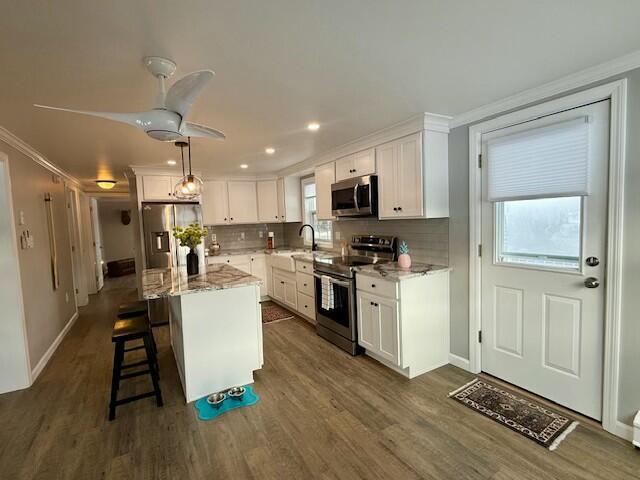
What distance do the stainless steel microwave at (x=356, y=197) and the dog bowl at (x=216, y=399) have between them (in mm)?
2179

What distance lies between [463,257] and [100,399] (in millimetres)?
3330

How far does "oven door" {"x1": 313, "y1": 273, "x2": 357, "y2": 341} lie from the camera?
3311mm

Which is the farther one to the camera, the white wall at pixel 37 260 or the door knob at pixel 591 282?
the white wall at pixel 37 260

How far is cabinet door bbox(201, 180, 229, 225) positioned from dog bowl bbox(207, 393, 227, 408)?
11.2 ft

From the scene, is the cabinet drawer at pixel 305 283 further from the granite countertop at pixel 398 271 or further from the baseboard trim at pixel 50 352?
the baseboard trim at pixel 50 352

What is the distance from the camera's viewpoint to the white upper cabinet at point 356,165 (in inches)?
134

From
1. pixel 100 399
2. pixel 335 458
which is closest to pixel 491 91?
pixel 335 458

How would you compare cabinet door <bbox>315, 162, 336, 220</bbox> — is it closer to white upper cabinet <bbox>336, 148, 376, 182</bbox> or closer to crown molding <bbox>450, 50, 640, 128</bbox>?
white upper cabinet <bbox>336, 148, 376, 182</bbox>

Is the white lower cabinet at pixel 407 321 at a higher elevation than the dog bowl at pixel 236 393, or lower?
higher

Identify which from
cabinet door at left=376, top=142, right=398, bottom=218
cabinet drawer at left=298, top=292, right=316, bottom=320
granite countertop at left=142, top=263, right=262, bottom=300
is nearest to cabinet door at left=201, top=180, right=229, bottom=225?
cabinet drawer at left=298, top=292, right=316, bottom=320

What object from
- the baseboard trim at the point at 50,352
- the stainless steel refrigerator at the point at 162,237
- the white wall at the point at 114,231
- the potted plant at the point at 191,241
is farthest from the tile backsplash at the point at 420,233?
the white wall at the point at 114,231

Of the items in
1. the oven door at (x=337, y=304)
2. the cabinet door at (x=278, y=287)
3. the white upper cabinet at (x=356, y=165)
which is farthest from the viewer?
the cabinet door at (x=278, y=287)

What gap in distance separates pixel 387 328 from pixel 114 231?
9.63 meters

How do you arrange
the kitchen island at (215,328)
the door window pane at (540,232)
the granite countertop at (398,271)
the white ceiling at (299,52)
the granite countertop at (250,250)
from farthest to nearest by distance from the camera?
the granite countertop at (250,250)
the granite countertop at (398,271)
the kitchen island at (215,328)
the door window pane at (540,232)
the white ceiling at (299,52)
